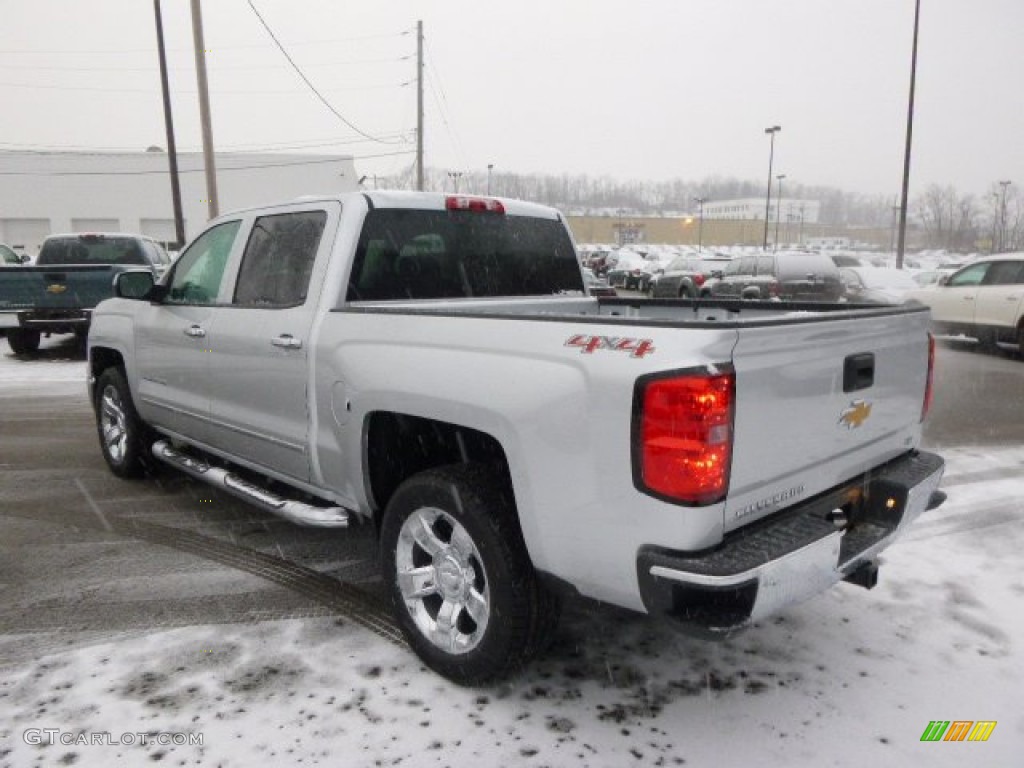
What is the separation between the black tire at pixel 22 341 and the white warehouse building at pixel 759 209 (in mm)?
129903

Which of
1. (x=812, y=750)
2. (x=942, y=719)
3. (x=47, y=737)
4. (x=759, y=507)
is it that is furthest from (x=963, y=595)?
(x=47, y=737)

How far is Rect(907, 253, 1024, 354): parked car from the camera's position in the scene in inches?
499

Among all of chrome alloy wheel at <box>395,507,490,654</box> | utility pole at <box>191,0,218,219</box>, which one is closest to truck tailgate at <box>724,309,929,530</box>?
chrome alloy wheel at <box>395,507,490,654</box>

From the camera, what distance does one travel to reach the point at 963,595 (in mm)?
3816

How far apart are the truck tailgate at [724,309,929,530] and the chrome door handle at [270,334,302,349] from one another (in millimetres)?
2127

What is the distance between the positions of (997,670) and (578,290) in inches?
114

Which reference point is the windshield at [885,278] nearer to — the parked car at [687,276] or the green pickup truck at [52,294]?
the parked car at [687,276]

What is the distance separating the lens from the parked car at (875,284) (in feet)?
61.8

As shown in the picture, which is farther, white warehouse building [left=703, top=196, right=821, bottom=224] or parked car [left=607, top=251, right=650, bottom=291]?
white warehouse building [left=703, top=196, right=821, bottom=224]

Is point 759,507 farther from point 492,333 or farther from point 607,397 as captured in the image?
point 492,333

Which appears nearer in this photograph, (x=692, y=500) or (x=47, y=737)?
(x=692, y=500)

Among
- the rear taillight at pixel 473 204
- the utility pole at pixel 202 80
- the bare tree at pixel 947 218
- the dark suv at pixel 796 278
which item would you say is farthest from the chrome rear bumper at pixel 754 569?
the bare tree at pixel 947 218

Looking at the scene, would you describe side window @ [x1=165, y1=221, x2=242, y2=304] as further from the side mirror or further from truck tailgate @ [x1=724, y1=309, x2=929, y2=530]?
truck tailgate @ [x1=724, y1=309, x2=929, y2=530]

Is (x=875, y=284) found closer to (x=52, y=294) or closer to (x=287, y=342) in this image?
(x=52, y=294)
